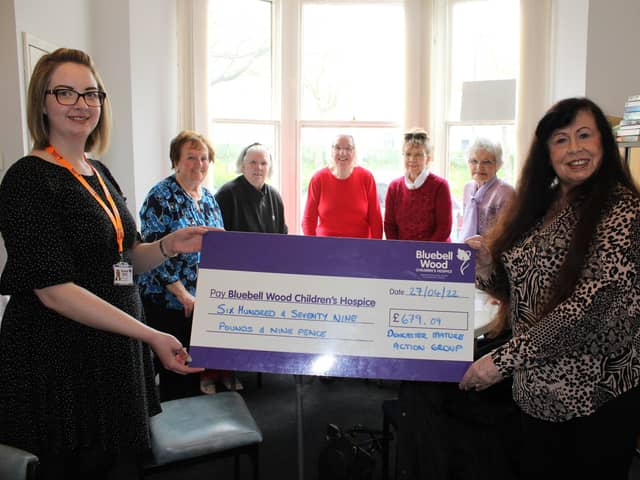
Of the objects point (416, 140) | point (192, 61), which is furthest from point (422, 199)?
point (192, 61)

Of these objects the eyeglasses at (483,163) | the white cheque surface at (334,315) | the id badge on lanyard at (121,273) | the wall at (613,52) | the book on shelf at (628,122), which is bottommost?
the white cheque surface at (334,315)

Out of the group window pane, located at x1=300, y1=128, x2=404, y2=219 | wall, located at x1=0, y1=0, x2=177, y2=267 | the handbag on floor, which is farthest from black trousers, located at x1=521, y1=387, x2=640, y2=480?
window pane, located at x1=300, y1=128, x2=404, y2=219

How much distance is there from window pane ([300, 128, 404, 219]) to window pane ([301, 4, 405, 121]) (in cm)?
17

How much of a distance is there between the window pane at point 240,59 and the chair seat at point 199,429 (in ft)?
12.5

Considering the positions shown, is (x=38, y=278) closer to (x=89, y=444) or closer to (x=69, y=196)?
(x=69, y=196)

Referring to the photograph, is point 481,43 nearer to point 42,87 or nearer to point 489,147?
point 489,147

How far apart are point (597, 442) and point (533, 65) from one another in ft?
14.3

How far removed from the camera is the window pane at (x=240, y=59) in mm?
5375

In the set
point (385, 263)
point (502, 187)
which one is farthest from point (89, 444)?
point (502, 187)

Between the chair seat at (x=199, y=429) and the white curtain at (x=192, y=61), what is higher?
the white curtain at (x=192, y=61)

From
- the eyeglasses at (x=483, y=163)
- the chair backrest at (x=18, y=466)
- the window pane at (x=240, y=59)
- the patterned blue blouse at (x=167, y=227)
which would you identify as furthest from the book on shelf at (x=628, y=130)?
the chair backrest at (x=18, y=466)

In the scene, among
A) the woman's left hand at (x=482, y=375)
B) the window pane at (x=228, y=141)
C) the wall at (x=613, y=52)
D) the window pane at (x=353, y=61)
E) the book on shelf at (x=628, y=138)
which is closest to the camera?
the woman's left hand at (x=482, y=375)

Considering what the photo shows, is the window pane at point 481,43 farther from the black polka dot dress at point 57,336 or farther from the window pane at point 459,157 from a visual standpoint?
the black polka dot dress at point 57,336

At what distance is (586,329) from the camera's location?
4.93 ft
